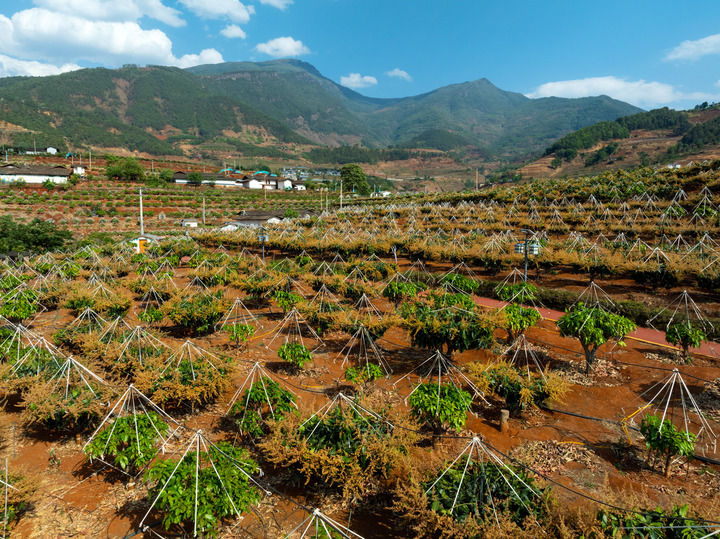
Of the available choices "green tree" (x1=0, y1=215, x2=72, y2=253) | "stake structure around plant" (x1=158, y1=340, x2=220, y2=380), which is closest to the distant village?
"green tree" (x1=0, y1=215, x2=72, y2=253)

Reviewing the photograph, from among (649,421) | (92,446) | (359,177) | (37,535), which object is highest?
(359,177)

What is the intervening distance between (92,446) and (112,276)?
1986cm

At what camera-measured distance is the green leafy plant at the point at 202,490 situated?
5.30m

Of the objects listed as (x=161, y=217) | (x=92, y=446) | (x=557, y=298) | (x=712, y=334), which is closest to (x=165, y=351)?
(x=92, y=446)

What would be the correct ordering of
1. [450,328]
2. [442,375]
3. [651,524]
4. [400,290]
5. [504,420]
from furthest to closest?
[400,290] < [442,375] < [450,328] < [504,420] < [651,524]

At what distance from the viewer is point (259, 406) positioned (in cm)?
895

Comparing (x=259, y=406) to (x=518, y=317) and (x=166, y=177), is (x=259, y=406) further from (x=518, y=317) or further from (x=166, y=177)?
(x=166, y=177)

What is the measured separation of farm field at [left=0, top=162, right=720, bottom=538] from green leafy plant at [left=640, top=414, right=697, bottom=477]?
36mm

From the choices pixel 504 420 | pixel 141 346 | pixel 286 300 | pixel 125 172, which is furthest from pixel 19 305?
pixel 125 172

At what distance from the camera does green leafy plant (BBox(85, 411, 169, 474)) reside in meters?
6.85

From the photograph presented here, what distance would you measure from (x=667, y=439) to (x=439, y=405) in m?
3.94

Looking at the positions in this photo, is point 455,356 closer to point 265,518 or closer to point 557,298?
point 557,298

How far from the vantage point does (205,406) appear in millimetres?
9852

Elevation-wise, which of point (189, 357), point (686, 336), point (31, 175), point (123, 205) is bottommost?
point (189, 357)
